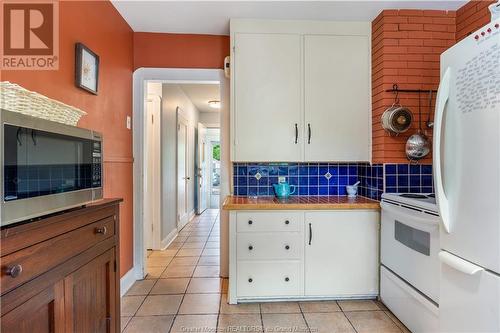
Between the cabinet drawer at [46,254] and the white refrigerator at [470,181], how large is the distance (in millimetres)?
1565

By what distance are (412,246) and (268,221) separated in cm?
100

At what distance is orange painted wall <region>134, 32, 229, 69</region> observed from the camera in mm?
2658

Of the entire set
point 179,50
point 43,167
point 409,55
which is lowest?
point 43,167

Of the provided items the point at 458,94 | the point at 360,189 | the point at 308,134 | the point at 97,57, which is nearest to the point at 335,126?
the point at 308,134

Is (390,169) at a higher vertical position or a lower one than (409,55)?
lower

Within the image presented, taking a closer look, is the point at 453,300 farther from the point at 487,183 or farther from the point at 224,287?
the point at 224,287

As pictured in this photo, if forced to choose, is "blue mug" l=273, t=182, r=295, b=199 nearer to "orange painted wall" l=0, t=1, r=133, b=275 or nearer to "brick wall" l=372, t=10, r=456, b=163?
"brick wall" l=372, t=10, r=456, b=163

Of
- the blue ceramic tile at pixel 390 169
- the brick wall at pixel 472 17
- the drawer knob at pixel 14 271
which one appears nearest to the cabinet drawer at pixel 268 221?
the blue ceramic tile at pixel 390 169

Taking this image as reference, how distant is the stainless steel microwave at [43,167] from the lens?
756mm

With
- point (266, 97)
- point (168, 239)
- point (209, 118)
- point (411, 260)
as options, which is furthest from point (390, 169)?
point (209, 118)

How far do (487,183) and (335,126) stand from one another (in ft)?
4.72

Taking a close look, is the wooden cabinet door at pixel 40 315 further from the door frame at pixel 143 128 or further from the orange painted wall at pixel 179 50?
the orange painted wall at pixel 179 50

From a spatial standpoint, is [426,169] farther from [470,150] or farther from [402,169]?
[470,150]

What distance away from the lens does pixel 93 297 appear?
1167 mm
